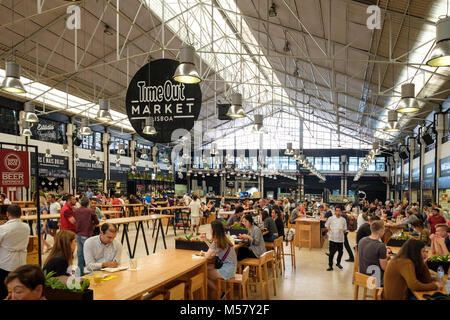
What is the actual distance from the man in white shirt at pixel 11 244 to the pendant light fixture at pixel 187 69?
278 cm

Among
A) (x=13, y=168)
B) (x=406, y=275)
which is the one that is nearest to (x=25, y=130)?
(x=13, y=168)

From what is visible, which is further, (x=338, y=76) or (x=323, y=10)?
(x=338, y=76)

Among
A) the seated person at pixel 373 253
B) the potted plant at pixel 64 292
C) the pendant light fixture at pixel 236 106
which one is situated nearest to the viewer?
the potted plant at pixel 64 292

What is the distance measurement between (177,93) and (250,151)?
103ft

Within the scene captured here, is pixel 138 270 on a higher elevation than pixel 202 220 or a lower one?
higher

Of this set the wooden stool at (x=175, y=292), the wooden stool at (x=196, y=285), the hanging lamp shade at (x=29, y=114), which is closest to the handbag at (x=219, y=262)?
the wooden stool at (x=196, y=285)

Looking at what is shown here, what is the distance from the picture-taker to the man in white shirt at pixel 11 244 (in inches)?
180

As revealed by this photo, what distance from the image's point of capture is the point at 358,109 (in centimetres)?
1902

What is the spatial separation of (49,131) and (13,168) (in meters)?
17.6

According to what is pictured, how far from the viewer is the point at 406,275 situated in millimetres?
3631

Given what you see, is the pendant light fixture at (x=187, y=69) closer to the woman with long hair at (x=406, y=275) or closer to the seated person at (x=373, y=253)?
the woman with long hair at (x=406, y=275)

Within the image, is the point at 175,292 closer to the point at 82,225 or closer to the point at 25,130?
the point at 82,225
